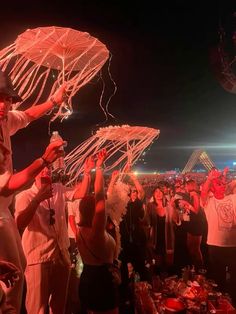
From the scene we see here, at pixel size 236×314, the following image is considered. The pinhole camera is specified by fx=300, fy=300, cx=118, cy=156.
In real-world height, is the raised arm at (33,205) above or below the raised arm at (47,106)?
below

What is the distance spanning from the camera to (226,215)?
5566mm

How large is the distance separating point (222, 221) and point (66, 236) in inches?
128

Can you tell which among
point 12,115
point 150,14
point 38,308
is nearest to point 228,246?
point 38,308

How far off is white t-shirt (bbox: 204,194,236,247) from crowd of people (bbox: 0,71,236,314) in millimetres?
17

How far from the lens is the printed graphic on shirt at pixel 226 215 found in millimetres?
5492

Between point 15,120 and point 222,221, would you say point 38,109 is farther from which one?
point 222,221

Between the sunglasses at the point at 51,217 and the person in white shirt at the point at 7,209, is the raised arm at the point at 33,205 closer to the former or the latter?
the person in white shirt at the point at 7,209

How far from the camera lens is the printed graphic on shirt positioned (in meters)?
5.49

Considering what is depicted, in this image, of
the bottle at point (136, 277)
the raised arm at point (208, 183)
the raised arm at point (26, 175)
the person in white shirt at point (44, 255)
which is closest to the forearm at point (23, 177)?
the raised arm at point (26, 175)

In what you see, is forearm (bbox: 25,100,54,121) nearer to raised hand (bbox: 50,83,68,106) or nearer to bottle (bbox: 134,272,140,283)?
raised hand (bbox: 50,83,68,106)

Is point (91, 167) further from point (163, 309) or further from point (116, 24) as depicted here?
point (116, 24)

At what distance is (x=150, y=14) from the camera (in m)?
6.36

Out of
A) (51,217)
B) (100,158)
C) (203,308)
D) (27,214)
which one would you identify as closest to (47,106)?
(100,158)

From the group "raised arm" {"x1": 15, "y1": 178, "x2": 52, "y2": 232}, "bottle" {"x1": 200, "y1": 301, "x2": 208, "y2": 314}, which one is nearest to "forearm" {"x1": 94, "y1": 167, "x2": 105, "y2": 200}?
"raised arm" {"x1": 15, "y1": 178, "x2": 52, "y2": 232}
